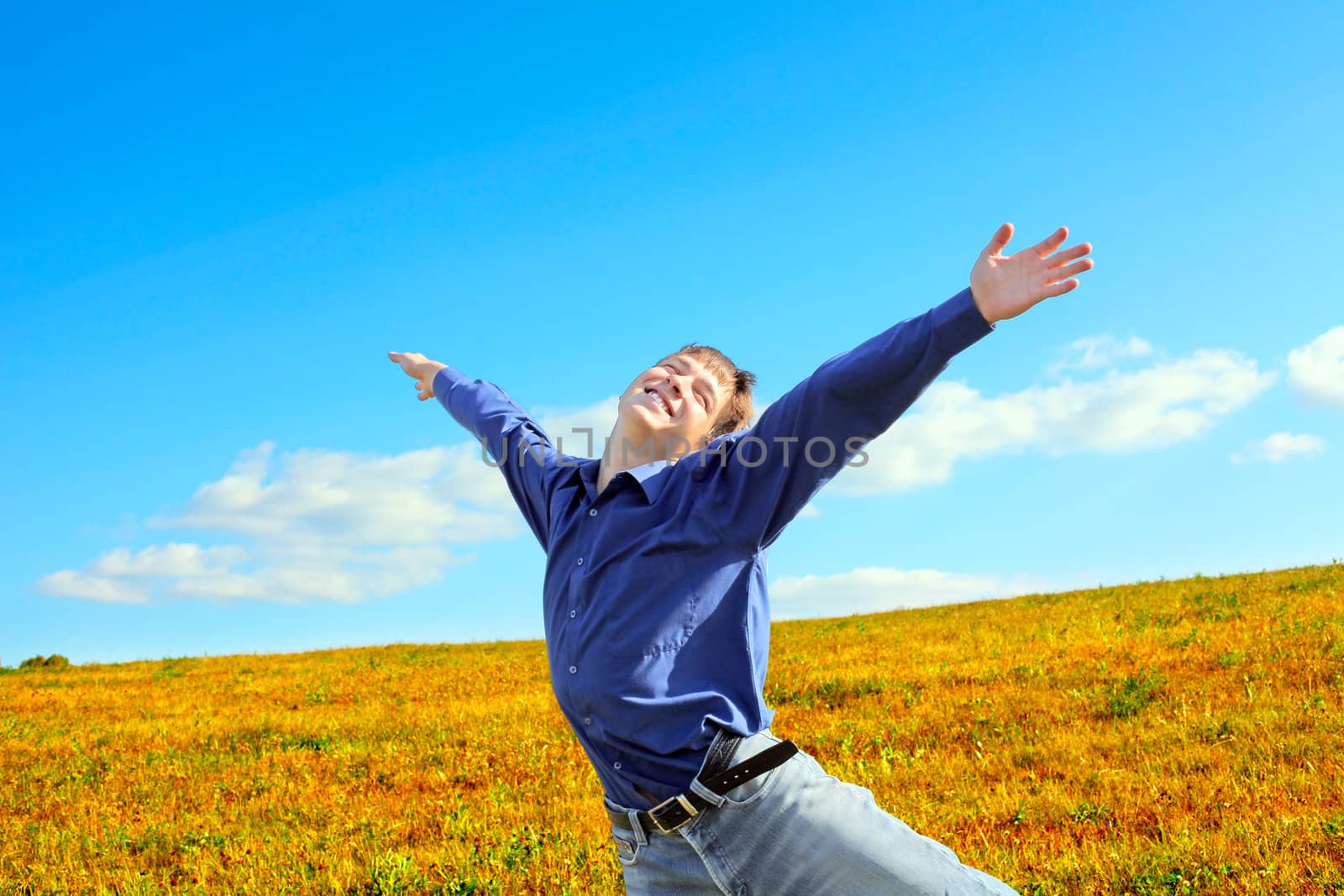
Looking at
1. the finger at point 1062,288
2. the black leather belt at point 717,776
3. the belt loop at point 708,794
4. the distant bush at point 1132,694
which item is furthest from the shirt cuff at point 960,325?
the distant bush at point 1132,694

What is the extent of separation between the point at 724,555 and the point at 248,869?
615 centimetres

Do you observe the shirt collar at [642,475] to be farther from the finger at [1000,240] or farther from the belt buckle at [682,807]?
the finger at [1000,240]

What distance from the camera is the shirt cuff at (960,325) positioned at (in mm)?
2623

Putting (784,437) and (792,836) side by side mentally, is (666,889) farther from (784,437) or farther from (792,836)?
(784,437)

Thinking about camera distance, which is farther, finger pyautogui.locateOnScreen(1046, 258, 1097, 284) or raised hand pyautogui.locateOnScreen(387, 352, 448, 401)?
raised hand pyautogui.locateOnScreen(387, 352, 448, 401)

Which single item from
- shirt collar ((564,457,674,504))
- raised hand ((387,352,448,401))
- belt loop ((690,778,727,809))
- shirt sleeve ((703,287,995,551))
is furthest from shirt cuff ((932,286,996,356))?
raised hand ((387,352,448,401))

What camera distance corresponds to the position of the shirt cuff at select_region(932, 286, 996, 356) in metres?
2.62

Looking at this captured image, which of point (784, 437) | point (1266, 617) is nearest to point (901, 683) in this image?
point (1266, 617)

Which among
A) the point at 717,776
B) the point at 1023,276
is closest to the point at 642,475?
Answer: the point at 717,776

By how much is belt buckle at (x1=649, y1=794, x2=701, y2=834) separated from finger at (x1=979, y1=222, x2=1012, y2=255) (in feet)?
6.06

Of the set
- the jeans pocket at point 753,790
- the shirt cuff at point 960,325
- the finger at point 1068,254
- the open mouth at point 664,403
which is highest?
the finger at point 1068,254

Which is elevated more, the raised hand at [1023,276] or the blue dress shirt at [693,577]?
the raised hand at [1023,276]

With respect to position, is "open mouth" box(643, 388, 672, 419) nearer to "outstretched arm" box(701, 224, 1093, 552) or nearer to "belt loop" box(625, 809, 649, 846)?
"outstretched arm" box(701, 224, 1093, 552)

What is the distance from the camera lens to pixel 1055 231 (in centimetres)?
269
